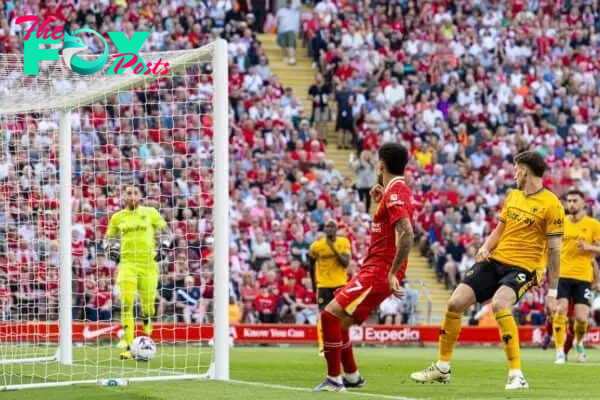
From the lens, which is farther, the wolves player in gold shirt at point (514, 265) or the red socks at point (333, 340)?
the wolves player in gold shirt at point (514, 265)

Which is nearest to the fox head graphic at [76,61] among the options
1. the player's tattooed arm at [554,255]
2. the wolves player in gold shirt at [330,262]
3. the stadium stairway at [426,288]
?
the player's tattooed arm at [554,255]

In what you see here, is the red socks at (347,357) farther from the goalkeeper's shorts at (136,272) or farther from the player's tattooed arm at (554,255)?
the goalkeeper's shorts at (136,272)

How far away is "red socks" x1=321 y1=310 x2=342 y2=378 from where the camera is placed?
13375 mm

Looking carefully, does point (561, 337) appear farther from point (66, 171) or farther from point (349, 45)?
point (349, 45)

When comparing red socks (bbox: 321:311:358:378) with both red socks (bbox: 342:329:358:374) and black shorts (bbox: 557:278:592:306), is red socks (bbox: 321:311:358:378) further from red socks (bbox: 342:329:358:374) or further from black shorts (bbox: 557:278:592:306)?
black shorts (bbox: 557:278:592:306)

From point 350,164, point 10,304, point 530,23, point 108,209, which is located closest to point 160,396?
point 10,304

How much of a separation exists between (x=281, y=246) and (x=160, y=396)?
1725 centimetres

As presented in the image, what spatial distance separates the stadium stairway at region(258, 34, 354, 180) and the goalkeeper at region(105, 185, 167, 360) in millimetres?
15723

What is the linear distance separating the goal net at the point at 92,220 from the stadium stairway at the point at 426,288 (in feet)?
16.9

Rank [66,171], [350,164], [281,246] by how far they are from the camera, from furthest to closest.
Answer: [350,164] < [281,246] < [66,171]

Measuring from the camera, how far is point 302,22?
38.9 meters

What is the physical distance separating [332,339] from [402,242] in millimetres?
1181

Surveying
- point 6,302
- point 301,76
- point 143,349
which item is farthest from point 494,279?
point 301,76

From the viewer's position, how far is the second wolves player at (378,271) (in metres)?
13.2
